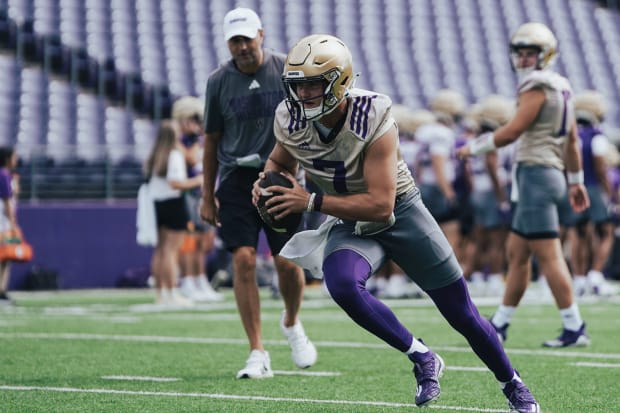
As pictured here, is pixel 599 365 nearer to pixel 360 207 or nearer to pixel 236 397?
pixel 236 397

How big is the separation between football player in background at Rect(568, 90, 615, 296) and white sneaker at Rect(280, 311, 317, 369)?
6.06m

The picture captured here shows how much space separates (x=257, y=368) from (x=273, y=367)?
1.78ft

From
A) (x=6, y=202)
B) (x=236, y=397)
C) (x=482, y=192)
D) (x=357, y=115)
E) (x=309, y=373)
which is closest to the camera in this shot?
(x=357, y=115)

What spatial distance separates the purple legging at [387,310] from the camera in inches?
166

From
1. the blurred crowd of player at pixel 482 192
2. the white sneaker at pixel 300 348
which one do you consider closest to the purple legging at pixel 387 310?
the white sneaker at pixel 300 348

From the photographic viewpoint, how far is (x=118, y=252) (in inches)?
603

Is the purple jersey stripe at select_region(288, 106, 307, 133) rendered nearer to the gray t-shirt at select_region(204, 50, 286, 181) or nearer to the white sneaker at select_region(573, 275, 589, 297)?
the gray t-shirt at select_region(204, 50, 286, 181)

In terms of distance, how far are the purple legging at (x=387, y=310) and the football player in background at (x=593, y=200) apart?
739 cm

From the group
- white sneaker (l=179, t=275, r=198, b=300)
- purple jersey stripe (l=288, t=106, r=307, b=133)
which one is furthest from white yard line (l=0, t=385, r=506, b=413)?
white sneaker (l=179, t=275, r=198, b=300)

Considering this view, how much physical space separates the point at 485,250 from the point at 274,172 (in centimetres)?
968

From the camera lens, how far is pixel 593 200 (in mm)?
12406

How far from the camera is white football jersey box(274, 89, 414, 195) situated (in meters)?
4.20

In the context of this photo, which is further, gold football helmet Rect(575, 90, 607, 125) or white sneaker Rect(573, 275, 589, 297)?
white sneaker Rect(573, 275, 589, 297)

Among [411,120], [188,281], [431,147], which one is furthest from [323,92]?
[411,120]
